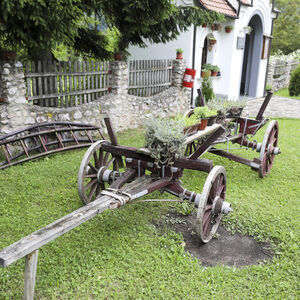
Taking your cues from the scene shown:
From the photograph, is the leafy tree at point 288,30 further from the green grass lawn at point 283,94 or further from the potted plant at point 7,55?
the potted plant at point 7,55

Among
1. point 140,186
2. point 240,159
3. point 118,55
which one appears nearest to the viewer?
point 140,186

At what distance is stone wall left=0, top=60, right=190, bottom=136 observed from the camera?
6398mm

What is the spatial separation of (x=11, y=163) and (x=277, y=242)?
4429 mm

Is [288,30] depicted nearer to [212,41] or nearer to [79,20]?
[212,41]

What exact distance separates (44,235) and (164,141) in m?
1.74

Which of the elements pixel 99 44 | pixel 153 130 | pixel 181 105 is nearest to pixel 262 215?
pixel 153 130

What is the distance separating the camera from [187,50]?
11055 millimetres

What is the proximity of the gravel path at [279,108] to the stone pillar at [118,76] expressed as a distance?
15.4 feet

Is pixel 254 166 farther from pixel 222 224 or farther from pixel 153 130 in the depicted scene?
pixel 153 130

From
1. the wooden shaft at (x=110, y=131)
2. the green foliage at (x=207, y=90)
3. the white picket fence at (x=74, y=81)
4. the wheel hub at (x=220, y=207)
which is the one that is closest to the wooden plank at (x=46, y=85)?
the white picket fence at (x=74, y=81)

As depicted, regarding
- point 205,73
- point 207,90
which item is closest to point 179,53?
point 207,90

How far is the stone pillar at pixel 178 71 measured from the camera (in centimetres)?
1046

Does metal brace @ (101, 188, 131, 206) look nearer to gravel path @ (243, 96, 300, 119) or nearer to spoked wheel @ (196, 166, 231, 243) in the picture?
spoked wheel @ (196, 166, 231, 243)

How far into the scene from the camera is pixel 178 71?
1048 cm
